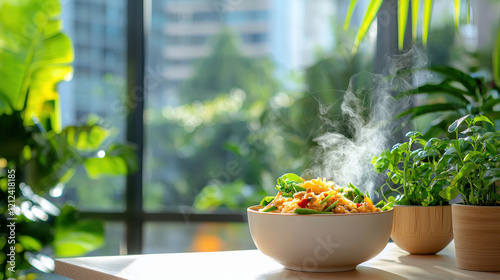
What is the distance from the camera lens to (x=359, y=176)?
117 cm

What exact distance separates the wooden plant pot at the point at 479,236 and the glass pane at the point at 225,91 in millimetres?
1833

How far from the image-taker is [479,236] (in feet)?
3.04

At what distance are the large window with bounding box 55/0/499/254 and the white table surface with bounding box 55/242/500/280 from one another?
1.75 metres

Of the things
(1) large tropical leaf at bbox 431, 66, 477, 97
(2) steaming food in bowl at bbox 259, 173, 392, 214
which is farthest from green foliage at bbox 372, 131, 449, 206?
(1) large tropical leaf at bbox 431, 66, 477, 97

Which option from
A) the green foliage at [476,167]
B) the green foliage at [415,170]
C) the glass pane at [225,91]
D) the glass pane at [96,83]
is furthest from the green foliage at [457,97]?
the glass pane at [96,83]

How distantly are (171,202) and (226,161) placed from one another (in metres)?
0.37

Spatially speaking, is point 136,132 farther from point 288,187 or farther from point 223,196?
point 288,187

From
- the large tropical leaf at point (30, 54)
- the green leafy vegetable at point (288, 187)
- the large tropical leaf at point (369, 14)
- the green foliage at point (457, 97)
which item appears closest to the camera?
the green leafy vegetable at point (288, 187)

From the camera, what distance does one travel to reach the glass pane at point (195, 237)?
2.85 metres

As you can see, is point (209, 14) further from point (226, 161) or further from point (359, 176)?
point (359, 176)

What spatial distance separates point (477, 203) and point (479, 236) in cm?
6

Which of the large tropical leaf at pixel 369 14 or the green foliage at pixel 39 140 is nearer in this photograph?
the large tropical leaf at pixel 369 14

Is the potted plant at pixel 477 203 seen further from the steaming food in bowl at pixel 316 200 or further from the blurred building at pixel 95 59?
the blurred building at pixel 95 59

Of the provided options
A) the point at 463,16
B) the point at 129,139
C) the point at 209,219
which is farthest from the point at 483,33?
the point at 129,139
